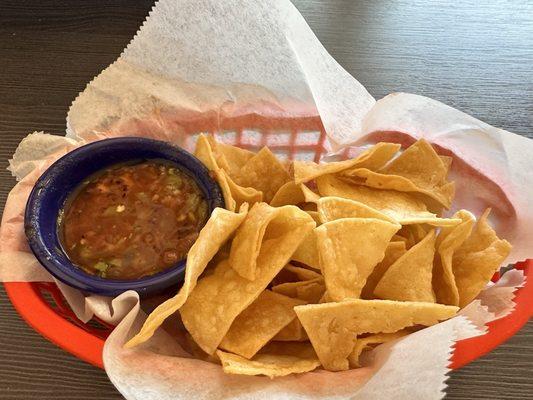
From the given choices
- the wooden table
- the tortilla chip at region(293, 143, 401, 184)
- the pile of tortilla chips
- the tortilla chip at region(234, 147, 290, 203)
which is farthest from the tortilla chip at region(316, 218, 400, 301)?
the wooden table

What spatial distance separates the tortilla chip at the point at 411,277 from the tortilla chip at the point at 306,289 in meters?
0.12

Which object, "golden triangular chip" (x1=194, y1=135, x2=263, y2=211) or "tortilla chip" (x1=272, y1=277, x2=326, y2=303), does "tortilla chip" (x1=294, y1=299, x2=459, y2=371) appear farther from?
"golden triangular chip" (x1=194, y1=135, x2=263, y2=211)

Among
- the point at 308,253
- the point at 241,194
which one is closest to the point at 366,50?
the point at 241,194

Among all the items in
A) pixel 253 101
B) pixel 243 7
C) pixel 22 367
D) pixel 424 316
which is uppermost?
pixel 243 7

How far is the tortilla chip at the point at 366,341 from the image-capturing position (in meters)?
1.13

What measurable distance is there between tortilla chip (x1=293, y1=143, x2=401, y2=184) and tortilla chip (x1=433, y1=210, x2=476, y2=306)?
0.23 metres

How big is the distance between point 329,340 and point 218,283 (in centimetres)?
26

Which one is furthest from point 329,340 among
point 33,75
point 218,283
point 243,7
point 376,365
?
point 33,75

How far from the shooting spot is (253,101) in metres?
1.57

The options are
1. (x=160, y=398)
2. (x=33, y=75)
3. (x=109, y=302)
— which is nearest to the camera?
(x=160, y=398)

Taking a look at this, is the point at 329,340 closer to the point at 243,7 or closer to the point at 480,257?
the point at 480,257

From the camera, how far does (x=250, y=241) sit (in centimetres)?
117

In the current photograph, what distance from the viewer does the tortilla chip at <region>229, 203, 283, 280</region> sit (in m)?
1.16

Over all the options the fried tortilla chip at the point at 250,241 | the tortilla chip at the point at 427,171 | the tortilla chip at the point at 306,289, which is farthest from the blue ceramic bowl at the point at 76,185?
the tortilla chip at the point at 427,171
